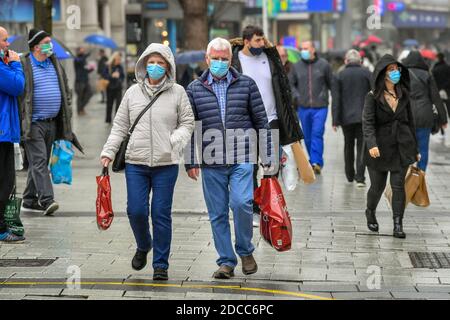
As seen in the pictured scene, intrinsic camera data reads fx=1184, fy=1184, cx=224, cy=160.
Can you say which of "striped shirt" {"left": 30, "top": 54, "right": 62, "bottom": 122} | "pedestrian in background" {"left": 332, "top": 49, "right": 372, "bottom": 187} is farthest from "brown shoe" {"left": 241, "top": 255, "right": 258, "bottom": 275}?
"pedestrian in background" {"left": 332, "top": 49, "right": 372, "bottom": 187}

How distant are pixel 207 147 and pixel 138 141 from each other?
1.91 feet

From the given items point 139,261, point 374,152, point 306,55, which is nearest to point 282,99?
point 374,152

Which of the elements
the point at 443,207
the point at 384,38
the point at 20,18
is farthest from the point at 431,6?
the point at 443,207

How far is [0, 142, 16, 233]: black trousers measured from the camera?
10.3m

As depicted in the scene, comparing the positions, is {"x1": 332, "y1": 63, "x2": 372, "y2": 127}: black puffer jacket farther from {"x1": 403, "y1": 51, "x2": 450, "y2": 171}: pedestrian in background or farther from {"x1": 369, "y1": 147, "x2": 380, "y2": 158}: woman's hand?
{"x1": 369, "y1": 147, "x2": 380, "y2": 158}: woman's hand

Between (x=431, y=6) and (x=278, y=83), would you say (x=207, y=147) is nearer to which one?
(x=278, y=83)

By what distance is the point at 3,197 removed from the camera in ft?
34.1

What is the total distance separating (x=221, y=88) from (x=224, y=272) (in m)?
1.37

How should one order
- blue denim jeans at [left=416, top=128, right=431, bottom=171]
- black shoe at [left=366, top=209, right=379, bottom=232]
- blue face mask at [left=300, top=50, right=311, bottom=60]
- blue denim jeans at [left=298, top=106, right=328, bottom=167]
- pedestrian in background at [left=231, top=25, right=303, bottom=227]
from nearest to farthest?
pedestrian in background at [left=231, top=25, right=303, bottom=227]
black shoe at [left=366, top=209, right=379, bottom=232]
blue denim jeans at [left=416, top=128, right=431, bottom=171]
blue denim jeans at [left=298, top=106, right=328, bottom=167]
blue face mask at [left=300, top=50, right=311, bottom=60]

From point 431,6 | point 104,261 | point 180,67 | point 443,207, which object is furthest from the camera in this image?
point 431,6

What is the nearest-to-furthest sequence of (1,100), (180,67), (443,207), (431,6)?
(1,100)
(443,207)
(180,67)
(431,6)

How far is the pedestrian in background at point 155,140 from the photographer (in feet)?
27.8

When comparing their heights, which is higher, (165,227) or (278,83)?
(278,83)

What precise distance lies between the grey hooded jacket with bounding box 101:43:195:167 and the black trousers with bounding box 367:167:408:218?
10.1ft
